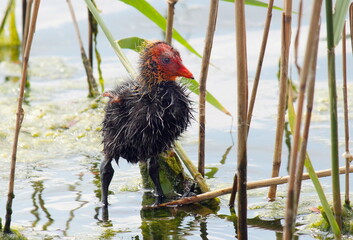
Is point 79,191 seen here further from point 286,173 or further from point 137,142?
point 286,173

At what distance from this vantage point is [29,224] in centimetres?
416

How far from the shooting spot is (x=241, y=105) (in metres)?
3.34

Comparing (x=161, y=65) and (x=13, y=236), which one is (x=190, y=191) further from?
(x=13, y=236)

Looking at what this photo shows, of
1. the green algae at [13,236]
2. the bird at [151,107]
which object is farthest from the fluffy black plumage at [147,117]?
the green algae at [13,236]

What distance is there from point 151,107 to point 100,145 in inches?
74.4

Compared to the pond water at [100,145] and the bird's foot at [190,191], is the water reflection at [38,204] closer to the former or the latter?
the pond water at [100,145]

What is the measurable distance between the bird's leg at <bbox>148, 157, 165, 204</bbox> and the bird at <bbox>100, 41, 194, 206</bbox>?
15 centimetres

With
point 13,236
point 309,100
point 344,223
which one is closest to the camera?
point 309,100

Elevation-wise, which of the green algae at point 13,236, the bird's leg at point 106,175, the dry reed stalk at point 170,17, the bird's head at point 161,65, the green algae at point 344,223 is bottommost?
the green algae at point 13,236

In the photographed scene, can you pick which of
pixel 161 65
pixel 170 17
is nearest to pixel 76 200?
pixel 161 65

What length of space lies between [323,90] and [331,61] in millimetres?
3941

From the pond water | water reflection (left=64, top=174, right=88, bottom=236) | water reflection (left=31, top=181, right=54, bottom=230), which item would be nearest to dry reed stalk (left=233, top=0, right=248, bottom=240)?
the pond water

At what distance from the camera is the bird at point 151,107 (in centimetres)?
404

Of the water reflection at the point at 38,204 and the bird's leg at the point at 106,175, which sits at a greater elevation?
the bird's leg at the point at 106,175
